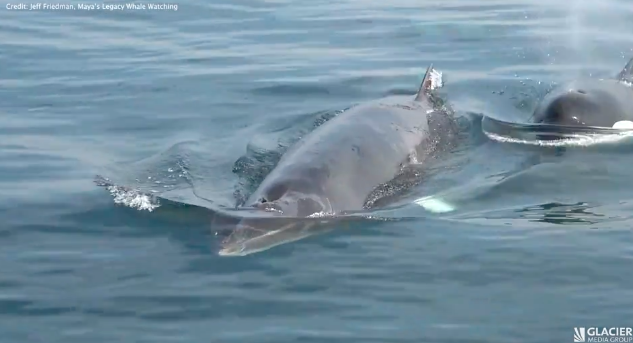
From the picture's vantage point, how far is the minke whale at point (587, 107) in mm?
17844

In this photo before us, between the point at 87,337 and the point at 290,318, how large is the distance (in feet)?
6.59

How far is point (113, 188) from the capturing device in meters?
14.5

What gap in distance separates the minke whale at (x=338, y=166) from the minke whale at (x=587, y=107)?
1.84 meters

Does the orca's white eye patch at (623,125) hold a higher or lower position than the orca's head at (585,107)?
lower

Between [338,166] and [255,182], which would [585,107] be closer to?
[338,166]

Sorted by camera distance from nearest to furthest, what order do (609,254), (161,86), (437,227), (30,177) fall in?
1. (609,254)
2. (437,227)
3. (30,177)
4. (161,86)

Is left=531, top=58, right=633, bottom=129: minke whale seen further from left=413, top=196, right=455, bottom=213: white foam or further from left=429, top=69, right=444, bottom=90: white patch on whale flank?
left=413, top=196, right=455, bottom=213: white foam

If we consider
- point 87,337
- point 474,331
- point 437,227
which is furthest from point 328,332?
point 437,227

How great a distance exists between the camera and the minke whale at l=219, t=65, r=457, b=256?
1245 cm

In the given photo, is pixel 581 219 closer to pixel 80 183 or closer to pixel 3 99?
pixel 80 183

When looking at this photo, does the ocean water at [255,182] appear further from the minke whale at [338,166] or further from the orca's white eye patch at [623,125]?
the orca's white eye patch at [623,125]

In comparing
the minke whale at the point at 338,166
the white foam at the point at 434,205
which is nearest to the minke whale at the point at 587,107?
the minke whale at the point at 338,166

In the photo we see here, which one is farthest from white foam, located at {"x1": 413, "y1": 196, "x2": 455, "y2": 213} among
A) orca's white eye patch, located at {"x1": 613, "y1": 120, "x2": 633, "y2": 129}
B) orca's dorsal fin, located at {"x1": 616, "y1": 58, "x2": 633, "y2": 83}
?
orca's dorsal fin, located at {"x1": 616, "y1": 58, "x2": 633, "y2": 83}

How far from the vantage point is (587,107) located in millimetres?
18078
